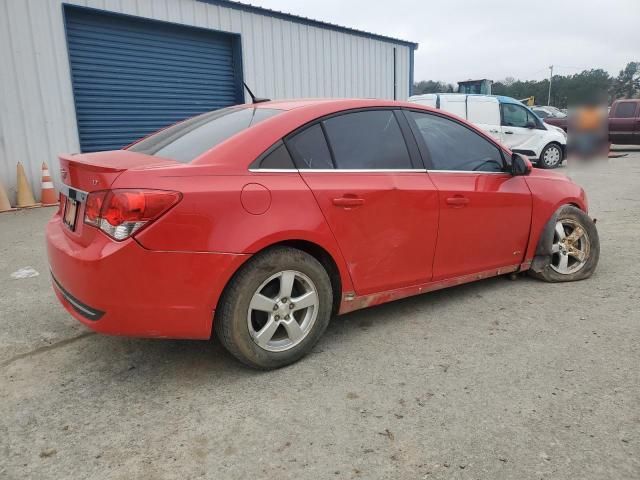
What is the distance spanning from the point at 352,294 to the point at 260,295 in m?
0.66

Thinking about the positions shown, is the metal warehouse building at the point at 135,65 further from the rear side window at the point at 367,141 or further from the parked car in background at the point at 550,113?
the parked car in background at the point at 550,113

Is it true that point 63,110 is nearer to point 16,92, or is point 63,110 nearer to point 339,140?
point 16,92

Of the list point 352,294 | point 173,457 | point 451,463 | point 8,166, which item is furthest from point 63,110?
point 451,463

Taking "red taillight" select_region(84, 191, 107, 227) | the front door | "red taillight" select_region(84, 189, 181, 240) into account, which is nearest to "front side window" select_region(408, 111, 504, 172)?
"red taillight" select_region(84, 189, 181, 240)

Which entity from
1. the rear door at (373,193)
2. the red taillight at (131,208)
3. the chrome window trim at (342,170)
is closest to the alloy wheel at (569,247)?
the rear door at (373,193)

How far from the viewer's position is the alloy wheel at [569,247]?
425 centimetres

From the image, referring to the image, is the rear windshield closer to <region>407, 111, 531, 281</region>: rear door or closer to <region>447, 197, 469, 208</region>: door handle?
<region>407, 111, 531, 281</region>: rear door

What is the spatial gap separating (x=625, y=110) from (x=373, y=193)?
17533 millimetres

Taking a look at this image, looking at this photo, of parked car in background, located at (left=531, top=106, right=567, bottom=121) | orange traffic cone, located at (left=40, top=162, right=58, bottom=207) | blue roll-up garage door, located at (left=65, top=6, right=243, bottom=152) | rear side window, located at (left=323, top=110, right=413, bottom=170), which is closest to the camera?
rear side window, located at (left=323, top=110, right=413, bottom=170)

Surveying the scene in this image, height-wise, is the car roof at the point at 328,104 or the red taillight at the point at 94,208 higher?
the car roof at the point at 328,104

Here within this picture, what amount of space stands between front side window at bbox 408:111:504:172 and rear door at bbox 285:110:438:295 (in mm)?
174

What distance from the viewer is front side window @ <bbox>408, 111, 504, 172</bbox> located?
3.55 meters

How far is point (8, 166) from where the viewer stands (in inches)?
324

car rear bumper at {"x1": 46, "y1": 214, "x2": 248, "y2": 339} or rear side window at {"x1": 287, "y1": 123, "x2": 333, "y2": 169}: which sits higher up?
rear side window at {"x1": 287, "y1": 123, "x2": 333, "y2": 169}
